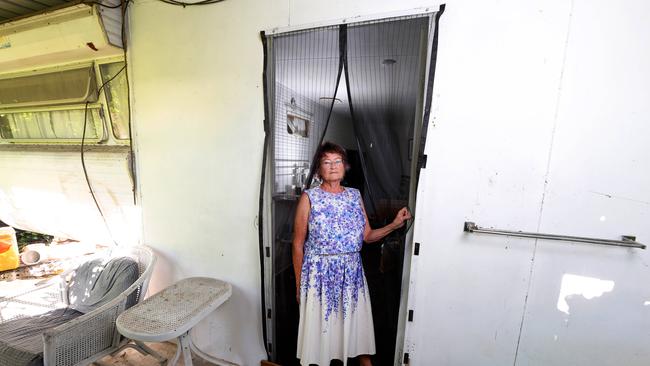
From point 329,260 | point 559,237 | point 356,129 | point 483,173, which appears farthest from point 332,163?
point 559,237

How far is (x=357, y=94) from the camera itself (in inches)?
53.0

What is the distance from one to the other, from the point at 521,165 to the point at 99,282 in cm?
268

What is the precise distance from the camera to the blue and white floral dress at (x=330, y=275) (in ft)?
4.45

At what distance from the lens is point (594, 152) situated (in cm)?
107

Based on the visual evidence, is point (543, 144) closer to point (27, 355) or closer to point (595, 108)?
point (595, 108)

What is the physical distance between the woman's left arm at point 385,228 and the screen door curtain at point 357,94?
8cm

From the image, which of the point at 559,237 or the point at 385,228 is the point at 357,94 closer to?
the point at 385,228

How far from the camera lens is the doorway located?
4.17 ft

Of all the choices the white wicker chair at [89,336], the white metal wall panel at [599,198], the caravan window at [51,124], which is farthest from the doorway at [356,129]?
the caravan window at [51,124]

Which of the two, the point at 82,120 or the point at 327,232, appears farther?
the point at 82,120

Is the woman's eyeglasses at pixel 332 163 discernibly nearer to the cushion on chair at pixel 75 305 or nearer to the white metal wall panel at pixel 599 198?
the white metal wall panel at pixel 599 198

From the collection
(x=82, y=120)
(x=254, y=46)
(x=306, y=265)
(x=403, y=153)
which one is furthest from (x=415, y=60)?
(x=82, y=120)

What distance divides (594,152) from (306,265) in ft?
4.60

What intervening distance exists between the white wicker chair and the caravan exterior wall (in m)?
1.18
